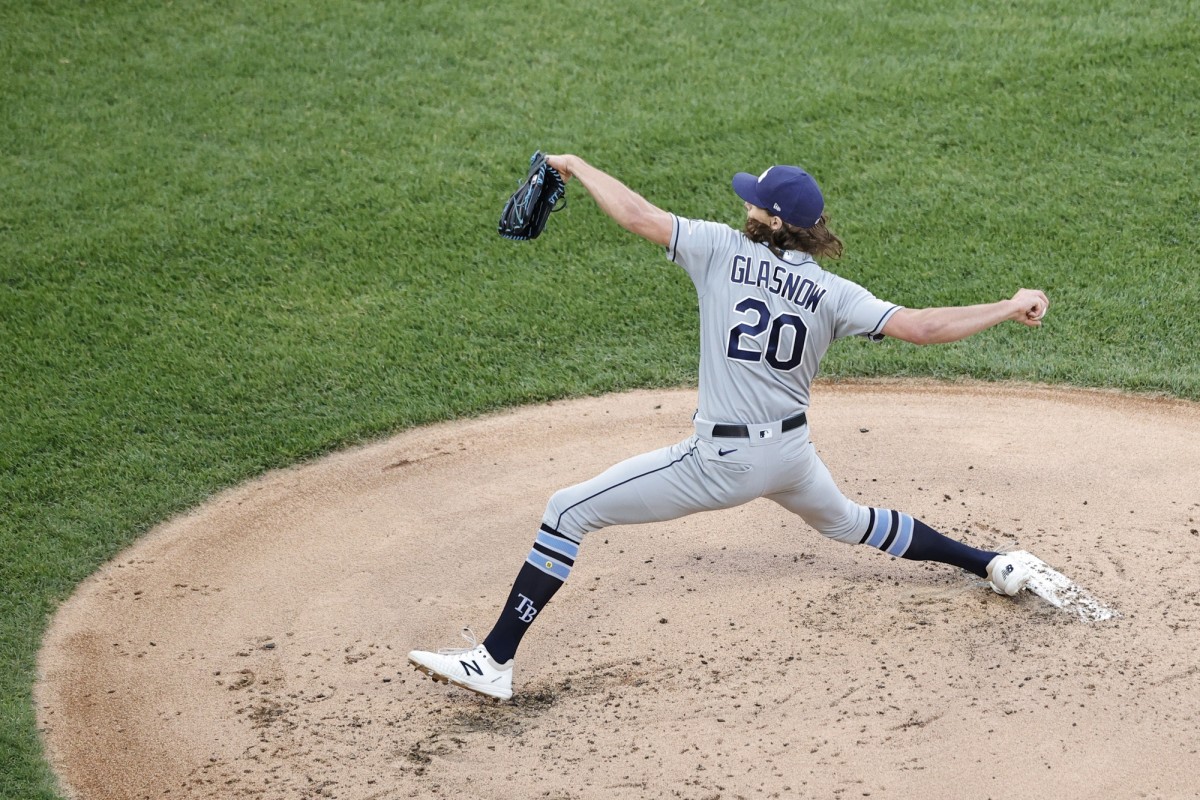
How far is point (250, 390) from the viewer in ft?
23.8

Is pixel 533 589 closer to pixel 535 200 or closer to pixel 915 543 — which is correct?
pixel 535 200

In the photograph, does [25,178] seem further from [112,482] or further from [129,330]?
[112,482]

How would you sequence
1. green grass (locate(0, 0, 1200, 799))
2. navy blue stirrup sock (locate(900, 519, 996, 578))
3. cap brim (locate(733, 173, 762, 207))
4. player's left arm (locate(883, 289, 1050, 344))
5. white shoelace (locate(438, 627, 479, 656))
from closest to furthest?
player's left arm (locate(883, 289, 1050, 344)), cap brim (locate(733, 173, 762, 207)), white shoelace (locate(438, 627, 479, 656)), navy blue stirrup sock (locate(900, 519, 996, 578)), green grass (locate(0, 0, 1200, 799))

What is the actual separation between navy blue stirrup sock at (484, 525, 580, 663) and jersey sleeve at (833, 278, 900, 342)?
1.23 metres

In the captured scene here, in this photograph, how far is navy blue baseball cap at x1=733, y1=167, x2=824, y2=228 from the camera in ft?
14.0

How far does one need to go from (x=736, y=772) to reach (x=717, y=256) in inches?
67.0

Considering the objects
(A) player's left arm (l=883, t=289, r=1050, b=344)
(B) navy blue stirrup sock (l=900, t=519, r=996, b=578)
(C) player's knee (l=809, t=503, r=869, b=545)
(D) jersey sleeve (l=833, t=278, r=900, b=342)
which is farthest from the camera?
(B) navy blue stirrup sock (l=900, t=519, r=996, b=578)

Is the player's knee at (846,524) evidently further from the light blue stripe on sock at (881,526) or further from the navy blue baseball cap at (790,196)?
the navy blue baseball cap at (790,196)

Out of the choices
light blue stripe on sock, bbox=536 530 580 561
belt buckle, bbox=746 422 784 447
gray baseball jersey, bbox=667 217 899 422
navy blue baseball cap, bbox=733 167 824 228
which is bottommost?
light blue stripe on sock, bbox=536 530 580 561

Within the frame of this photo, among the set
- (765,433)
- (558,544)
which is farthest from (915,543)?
(558,544)

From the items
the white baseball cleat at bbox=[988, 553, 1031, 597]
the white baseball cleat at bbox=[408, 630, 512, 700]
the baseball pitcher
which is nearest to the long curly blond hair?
the baseball pitcher

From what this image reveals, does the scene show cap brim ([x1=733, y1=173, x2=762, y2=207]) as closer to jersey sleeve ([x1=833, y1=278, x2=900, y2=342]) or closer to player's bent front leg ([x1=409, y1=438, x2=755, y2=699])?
jersey sleeve ([x1=833, y1=278, x2=900, y2=342])

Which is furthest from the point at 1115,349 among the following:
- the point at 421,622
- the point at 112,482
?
the point at 112,482

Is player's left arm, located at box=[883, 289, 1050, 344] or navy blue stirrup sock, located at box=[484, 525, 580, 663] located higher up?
player's left arm, located at box=[883, 289, 1050, 344]
